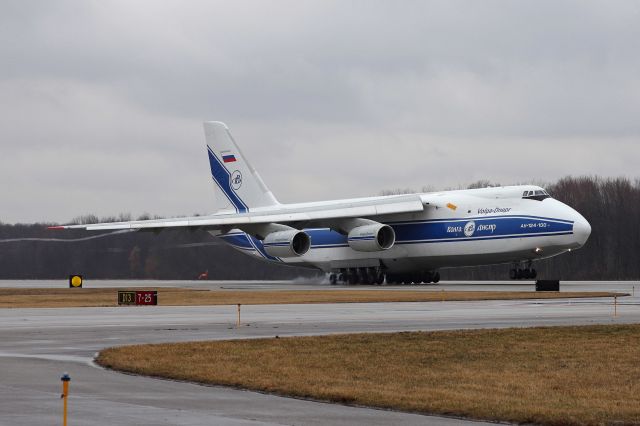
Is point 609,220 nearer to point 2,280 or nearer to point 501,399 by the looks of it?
point 2,280

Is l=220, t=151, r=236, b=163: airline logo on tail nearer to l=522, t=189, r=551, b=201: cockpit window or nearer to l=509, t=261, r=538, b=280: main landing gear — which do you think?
l=509, t=261, r=538, b=280: main landing gear

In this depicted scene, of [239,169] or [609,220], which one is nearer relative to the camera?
[239,169]

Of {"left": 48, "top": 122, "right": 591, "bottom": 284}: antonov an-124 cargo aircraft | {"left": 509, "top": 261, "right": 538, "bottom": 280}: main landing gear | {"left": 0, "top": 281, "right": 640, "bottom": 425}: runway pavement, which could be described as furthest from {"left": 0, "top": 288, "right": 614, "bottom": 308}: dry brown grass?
{"left": 509, "top": 261, "right": 538, "bottom": 280}: main landing gear

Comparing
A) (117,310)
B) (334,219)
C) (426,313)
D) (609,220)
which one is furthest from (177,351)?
(609,220)

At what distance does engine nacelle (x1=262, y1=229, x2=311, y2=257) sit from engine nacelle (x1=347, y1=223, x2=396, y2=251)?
2.56m

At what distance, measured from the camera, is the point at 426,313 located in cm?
3503

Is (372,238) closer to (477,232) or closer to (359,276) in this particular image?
(359,276)

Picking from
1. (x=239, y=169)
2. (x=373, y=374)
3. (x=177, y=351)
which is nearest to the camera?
(x=373, y=374)

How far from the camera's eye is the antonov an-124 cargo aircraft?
58.6 m

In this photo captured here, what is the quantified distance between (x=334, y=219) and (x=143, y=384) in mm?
48022

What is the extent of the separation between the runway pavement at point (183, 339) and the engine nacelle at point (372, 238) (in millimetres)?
20103

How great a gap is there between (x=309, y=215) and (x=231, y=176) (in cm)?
1109

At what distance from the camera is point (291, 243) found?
63938 millimetres

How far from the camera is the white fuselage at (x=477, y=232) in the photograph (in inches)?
2283
